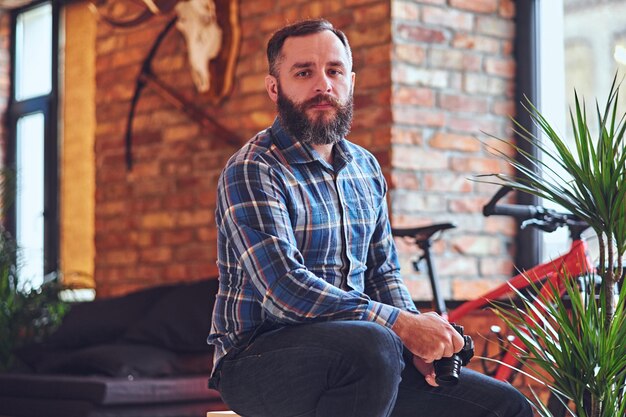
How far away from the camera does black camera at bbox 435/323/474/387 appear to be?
2.26m

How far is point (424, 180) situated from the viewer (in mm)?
4121

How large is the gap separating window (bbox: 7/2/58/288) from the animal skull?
6.37 feet

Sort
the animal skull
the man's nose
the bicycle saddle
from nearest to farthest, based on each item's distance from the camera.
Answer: the man's nose
the bicycle saddle
the animal skull

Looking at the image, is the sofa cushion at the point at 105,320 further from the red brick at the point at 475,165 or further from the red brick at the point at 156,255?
the red brick at the point at 475,165

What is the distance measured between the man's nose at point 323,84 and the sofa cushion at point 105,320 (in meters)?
2.37

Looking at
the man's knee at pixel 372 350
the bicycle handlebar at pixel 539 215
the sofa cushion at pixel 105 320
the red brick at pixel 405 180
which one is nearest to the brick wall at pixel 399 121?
the red brick at pixel 405 180

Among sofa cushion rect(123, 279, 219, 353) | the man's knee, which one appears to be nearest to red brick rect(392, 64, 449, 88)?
sofa cushion rect(123, 279, 219, 353)

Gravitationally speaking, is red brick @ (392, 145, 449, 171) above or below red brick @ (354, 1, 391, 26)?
below

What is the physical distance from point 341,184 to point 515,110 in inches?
80.8

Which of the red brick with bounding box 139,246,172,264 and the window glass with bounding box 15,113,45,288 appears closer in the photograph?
the red brick with bounding box 139,246,172,264

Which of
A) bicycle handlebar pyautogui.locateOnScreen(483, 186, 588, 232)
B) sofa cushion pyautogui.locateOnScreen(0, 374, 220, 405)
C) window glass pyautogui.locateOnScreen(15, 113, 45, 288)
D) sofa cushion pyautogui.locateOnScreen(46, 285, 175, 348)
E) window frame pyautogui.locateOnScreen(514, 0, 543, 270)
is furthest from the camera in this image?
window glass pyautogui.locateOnScreen(15, 113, 45, 288)

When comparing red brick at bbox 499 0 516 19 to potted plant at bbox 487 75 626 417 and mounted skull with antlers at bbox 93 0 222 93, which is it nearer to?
mounted skull with antlers at bbox 93 0 222 93

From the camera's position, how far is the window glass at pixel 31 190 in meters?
6.72

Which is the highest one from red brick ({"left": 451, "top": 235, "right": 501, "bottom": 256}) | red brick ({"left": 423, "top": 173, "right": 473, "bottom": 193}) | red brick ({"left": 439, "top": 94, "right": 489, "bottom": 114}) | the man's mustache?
red brick ({"left": 439, "top": 94, "right": 489, "bottom": 114})
